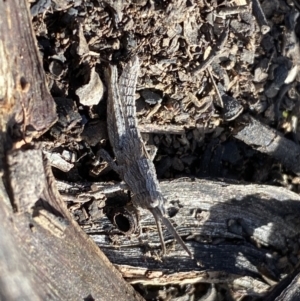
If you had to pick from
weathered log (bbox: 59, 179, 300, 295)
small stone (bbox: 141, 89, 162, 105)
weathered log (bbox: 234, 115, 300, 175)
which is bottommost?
weathered log (bbox: 59, 179, 300, 295)

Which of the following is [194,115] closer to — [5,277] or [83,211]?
[83,211]

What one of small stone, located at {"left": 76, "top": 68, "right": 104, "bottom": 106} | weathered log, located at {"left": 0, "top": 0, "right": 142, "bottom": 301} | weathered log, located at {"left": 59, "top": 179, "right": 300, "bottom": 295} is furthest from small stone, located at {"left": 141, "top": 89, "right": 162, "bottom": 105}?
weathered log, located at {"left": 0, "top": 0, "right": 142, "bottom": 301}

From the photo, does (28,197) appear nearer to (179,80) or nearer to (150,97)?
(150,97)

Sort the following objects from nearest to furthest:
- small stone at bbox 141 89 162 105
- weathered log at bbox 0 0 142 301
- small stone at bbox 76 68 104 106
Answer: weathered log at bbox 0 0 142 301 < small stone at bbox 76 68 104 106 < small stone at bbox 141 89 162 105

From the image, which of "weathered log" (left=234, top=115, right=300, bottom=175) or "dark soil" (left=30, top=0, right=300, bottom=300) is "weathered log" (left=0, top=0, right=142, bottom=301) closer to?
"dark soil" (left=30, top=0, right=300, bottom=300)

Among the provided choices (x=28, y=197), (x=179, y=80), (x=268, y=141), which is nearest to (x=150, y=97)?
(x=179, y=80)

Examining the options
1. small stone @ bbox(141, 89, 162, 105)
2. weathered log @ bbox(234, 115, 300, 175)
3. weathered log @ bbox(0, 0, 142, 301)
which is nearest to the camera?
weathered log @ bbox(0, 0, 142, 301)

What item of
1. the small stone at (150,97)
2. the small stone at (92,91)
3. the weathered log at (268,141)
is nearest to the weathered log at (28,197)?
the small stone at (92,91)
